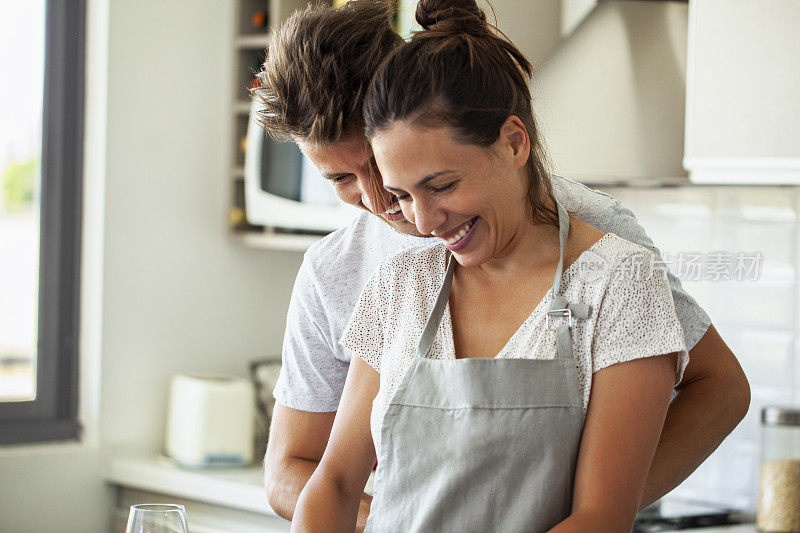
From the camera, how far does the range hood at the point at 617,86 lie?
2.13m

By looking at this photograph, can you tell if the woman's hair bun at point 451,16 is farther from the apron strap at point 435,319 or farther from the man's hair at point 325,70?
the apron strap at point 435,319

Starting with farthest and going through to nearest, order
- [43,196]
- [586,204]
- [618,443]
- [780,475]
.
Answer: [43,196]
[780,475]
[586,204]
[618,443]

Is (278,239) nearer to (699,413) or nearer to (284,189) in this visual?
(284,189)

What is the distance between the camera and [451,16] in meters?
1.12

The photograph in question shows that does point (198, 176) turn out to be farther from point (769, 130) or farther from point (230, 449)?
point (769, 130)

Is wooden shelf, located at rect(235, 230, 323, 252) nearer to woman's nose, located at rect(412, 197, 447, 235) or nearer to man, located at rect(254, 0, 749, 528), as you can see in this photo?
man, located at rect(254, 0, 749, 528)

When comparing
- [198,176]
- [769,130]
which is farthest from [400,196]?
[198,176]

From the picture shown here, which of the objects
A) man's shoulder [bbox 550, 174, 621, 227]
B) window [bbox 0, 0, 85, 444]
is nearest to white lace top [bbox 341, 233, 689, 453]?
man's shoulder [bbox 550, 174, 621, 227]

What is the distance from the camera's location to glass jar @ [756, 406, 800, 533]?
6.88 feet

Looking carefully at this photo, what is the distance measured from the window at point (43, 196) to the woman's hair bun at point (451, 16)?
2.01 metres

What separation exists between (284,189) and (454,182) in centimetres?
191

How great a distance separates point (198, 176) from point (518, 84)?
2093mm

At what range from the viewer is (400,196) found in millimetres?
1064

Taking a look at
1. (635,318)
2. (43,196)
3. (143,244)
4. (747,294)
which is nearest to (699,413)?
(635,318)
